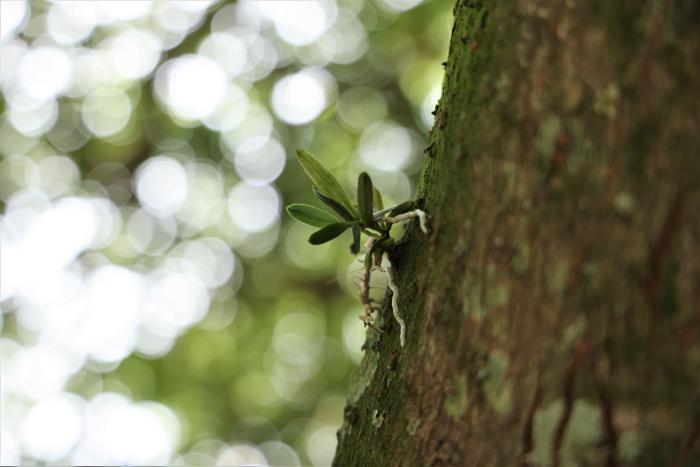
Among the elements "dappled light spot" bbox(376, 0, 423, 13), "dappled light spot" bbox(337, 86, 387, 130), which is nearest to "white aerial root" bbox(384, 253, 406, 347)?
"dappled light spot" bbox(376, 0, 423, 13)

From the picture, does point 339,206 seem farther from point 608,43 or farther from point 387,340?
point 608,43

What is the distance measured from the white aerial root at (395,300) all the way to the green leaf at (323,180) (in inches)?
6.6

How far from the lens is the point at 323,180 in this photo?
1.10 m

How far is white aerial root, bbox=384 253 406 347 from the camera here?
858 millimetres

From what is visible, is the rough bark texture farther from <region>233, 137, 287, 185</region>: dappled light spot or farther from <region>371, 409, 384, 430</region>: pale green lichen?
<region>233, 137, 287, 185</region>: dappled light spot

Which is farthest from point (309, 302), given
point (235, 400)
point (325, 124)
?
point (325, 124)

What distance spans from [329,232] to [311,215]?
2.2 inches

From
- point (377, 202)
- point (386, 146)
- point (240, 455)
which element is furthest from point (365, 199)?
point (240, 455)

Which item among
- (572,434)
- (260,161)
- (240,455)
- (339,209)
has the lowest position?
(572,434)

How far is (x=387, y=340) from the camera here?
36.4 inches

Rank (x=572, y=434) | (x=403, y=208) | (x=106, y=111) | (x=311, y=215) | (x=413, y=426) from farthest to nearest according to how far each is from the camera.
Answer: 1. (x=106, y=111)
2. (x=311, y=215)
3. (x=403, y=208)
4. (x=413, y=426)
5. (x=572, y=434)

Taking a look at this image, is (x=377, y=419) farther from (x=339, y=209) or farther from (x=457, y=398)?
(x=339, y=209)

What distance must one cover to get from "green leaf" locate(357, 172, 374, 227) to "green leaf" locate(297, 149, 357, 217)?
0.23 feet

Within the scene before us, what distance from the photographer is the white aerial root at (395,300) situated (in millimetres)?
858
